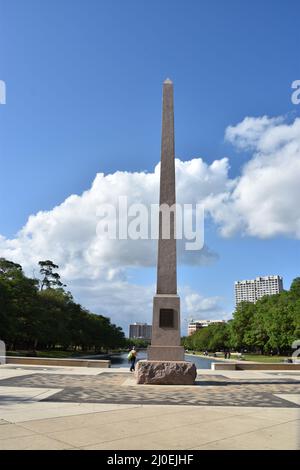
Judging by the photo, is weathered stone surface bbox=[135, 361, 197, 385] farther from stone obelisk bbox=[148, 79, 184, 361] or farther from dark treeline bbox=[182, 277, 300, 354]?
Answer: dark treeline bbox=[182, 277, 300, 354]

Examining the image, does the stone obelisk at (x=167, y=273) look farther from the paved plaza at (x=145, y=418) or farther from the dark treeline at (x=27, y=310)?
the dark treeline at (x=27, y=310)

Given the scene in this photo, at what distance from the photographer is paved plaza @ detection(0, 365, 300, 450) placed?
580 cm

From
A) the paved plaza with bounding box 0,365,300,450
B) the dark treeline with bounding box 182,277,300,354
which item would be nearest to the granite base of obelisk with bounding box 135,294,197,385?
the paved plaza with bounding box 0,365,300,450

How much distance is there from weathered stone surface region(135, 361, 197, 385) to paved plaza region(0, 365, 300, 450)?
5.31ft

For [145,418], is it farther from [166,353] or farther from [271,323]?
[271,323]

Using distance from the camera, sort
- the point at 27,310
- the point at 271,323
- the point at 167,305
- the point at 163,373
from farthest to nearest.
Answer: the point at 271,323 → the point at 27,310 → the point at 167,305 → the point at 163,373

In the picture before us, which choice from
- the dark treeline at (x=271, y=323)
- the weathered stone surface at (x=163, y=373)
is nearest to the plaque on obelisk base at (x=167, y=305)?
the weathered stone surface at (x=163, y=373)

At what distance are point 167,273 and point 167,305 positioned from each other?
1.32 m

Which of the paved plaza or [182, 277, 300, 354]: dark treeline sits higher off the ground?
[182, 277, 300, 354]: dark treeline

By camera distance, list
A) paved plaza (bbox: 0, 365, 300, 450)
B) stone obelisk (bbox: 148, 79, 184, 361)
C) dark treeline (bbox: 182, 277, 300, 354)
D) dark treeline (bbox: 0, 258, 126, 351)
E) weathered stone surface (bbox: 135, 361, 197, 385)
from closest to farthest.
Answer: paved plaza (bbox: 0, 365, 300, 450)
weathered stone surface (bbox: 135, 361, 197, 385)
stone obelisk (bbox: 148, 79, 184, 361)
dark treeline (bbox: 0, 258, 126, 351)
dark treeline (bbox: 182, 277, 300, 354)

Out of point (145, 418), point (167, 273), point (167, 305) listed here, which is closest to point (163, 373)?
point (167, 305)

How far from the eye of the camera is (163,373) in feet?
49.1

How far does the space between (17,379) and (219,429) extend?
11.2 m
